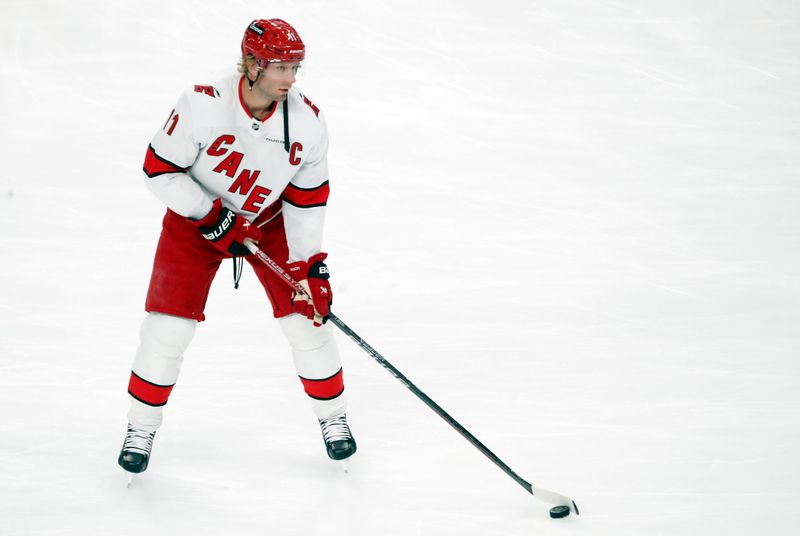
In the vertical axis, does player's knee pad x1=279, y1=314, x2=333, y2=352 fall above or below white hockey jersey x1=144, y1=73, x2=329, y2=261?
below

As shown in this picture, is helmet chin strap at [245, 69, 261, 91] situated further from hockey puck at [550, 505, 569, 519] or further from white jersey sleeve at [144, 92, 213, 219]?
hockey puck at [550, 505, 569, 519]

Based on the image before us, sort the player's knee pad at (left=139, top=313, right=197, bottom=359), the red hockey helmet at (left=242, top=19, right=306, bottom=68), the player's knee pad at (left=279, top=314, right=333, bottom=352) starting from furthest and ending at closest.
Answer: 1. the player's knee pad at (left=279, top=314, right=333, bottom=352)
2. the player's knee pad at (left=139, top=313, right=197, bottom=359)
3. the red hockey helmet at (left=242, top=19, right=306, bottom=68)

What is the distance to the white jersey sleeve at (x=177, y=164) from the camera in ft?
9.03

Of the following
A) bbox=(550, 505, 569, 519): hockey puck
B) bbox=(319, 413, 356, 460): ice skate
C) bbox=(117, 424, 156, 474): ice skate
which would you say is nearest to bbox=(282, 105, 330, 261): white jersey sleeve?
bbox=(319, 413, 356, 460): ice skate

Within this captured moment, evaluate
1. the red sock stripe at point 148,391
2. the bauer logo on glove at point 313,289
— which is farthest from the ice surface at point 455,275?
the bauer logo on glove at point 313,289

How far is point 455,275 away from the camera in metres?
4.38

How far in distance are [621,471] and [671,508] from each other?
0.23 meters

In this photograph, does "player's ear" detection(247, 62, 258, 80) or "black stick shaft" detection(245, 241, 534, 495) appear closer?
"player's ear" detection(247, 62, 258, 80)

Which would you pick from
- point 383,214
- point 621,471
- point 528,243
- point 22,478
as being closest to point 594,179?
point 528,243

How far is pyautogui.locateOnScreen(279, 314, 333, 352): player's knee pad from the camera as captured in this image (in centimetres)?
301

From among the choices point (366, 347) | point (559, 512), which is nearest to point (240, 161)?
point (366, 347)

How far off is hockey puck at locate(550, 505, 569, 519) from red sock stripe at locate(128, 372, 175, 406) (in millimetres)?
1115

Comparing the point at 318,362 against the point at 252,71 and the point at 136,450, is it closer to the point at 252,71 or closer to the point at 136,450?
the point at 136,450

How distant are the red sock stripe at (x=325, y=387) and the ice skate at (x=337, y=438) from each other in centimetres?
7
